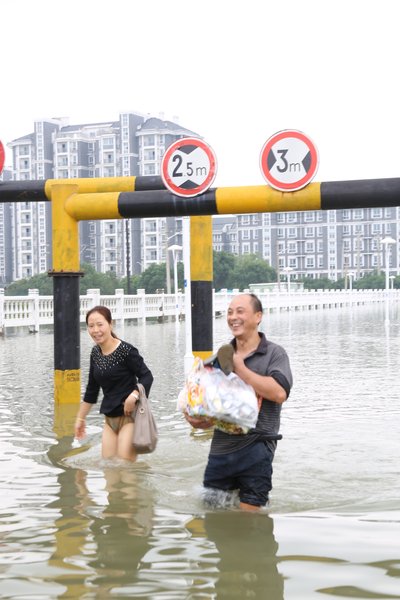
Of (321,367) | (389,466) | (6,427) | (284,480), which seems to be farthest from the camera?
(321,367)

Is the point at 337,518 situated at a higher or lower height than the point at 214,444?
lower

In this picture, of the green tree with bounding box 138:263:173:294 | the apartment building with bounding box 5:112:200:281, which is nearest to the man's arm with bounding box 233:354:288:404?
the green tree with bounding box 138:263:173:294

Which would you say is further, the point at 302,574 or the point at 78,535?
the point at 78,535

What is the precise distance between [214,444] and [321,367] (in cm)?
1111

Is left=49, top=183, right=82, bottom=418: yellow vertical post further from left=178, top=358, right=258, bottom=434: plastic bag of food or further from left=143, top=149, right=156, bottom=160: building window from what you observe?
left=143, top=149, right=156, bottom=160: building window

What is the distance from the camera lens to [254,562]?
4863 mm

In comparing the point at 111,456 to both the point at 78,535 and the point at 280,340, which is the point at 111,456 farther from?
the point at 280,340

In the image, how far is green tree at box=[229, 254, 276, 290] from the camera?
4313 inches

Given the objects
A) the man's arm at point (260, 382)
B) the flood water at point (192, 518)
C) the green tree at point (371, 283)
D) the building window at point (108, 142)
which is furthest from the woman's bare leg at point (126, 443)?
the building window at point (108, 142)

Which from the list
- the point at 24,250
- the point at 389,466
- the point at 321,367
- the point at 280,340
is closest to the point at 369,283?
the point at 24,250

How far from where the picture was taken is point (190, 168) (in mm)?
10258

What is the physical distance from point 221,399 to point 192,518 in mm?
1028

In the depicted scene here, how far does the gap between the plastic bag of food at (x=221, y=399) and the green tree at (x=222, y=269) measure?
9784cm

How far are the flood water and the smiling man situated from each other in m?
0.26
